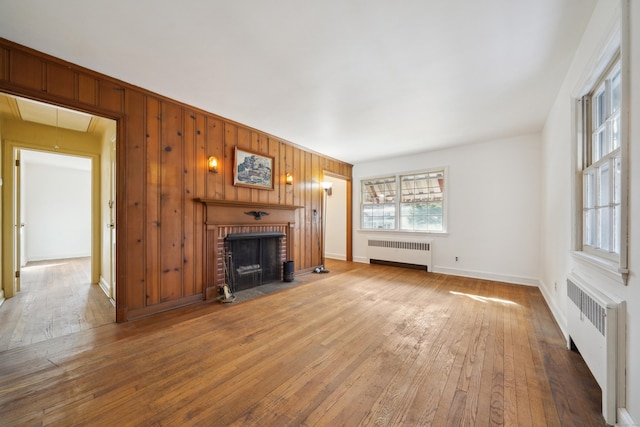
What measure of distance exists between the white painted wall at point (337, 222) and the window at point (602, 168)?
199 inches

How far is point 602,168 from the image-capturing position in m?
1.91

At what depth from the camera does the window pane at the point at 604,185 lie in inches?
71.6

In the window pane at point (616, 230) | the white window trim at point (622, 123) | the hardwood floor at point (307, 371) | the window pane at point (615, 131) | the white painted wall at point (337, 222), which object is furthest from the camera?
the white painted wall at point (337, 222)

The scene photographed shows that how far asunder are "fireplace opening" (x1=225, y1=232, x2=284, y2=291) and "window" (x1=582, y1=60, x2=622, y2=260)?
389 centimetres

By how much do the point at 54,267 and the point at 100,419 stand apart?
6.33m

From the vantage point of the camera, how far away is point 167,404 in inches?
60.7

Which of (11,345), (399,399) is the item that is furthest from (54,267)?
(399,399)

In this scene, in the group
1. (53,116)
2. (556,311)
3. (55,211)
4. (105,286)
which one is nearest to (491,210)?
(556,311)

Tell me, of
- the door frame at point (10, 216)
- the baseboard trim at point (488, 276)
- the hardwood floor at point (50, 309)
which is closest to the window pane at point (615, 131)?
the baseboard trim at point (488, 276)

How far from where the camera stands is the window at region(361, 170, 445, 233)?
5383 mm

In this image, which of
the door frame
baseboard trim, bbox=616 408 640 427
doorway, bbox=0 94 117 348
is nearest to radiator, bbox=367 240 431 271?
baseboard trim, bbox=616 408 640 427

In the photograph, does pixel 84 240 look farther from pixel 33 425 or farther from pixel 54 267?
pixel 33 425

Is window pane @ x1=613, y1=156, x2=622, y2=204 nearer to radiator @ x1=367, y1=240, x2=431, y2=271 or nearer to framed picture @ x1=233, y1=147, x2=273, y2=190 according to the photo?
radiator @ x1=367, y1=240, x2=431, y2=271

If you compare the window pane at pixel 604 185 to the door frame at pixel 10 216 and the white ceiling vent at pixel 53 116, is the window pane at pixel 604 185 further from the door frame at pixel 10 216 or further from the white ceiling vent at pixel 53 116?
the door frame at pixel 10 216
